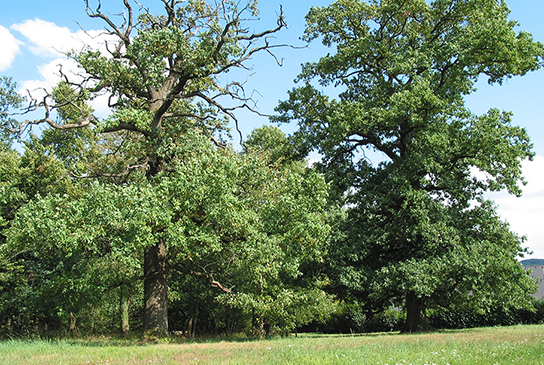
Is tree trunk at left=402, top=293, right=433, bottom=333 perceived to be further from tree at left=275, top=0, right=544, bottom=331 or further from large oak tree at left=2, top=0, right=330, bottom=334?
large oak tree at left=2, top=0, right=330, bottom=334

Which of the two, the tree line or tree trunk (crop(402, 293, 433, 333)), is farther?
tree trunk (crop(402, 293, 433, 333))

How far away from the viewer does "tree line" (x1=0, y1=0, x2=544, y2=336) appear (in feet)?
47.8

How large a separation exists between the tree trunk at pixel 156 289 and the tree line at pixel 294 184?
0.18ft

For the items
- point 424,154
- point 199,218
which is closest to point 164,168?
point 199,218

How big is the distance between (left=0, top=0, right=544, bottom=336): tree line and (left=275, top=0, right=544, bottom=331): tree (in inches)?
3.6

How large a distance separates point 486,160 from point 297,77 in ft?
34.1

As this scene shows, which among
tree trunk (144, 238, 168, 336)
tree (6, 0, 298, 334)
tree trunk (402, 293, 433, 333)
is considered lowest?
tree trunk (402, 293, 433, 333)

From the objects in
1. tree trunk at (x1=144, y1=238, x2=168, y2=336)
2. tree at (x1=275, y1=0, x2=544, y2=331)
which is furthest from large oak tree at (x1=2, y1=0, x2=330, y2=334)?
tree at (x1=275, y1=0, x2=544, y2=331)

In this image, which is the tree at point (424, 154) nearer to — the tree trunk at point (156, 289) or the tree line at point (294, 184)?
the tree line at point (294, 184)

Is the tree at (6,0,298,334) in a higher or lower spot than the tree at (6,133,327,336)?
higher

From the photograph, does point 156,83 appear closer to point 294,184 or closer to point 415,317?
point 294,184

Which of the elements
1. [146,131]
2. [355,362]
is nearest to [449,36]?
[146,131]

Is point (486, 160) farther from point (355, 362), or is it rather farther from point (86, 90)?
point (86, 90)

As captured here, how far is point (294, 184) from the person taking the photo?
53.7ft
